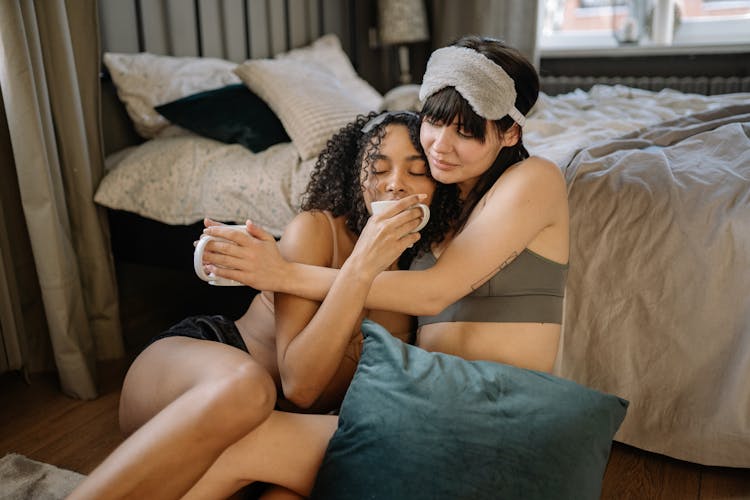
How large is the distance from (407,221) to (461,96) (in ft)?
0.92

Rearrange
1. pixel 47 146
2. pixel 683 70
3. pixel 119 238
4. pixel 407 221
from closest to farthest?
pixel 407 221
pixel 47 146
pixel 119 238
pixel 683 70

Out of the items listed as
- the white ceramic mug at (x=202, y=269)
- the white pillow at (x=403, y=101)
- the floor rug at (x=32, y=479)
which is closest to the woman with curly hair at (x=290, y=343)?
the white ceramic mug at (x=202, y=269)

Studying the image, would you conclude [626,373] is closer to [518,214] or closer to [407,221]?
[518,214]

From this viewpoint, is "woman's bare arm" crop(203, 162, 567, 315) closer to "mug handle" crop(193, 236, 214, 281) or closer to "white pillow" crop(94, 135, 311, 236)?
"mug handle" crop(193, 236, 214, 281)

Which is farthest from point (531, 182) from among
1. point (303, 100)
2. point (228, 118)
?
point (228, 118)

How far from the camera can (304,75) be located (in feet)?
7.11

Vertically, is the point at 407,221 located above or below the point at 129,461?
above

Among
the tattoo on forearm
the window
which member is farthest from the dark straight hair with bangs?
the window

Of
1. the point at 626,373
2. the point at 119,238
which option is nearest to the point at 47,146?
the point at 119,238

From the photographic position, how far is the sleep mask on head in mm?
1222

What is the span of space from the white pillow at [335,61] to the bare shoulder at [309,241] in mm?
1555

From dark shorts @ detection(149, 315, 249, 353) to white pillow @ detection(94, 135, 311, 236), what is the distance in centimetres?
55

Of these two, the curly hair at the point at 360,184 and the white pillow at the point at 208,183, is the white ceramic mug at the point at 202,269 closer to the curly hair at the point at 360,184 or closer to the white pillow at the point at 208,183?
the curly hair at the point at 360,184

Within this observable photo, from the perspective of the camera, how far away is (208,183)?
1.97 meters
